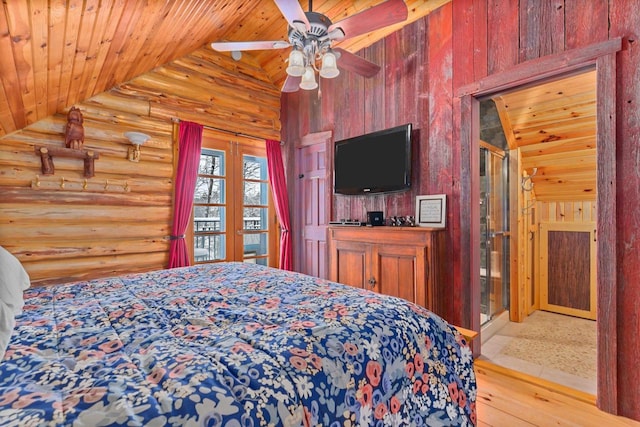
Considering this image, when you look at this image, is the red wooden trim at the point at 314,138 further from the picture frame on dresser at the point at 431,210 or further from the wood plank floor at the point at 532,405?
the wood plank floor at the point at 532,405

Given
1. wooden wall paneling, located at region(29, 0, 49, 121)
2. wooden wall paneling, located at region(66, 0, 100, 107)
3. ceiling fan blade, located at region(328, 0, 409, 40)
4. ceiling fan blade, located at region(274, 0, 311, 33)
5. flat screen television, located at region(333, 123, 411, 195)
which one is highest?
ceiling fan blade, located at region(328, 0, 409, 40)

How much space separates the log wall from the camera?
101 inches

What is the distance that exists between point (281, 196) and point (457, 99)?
2425mm

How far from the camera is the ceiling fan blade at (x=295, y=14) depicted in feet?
5.71

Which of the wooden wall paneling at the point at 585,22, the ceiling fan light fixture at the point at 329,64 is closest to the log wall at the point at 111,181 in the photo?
the ceiling fan light fixture at the point at 329,64

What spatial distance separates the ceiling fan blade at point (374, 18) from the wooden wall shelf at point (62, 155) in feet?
7.82

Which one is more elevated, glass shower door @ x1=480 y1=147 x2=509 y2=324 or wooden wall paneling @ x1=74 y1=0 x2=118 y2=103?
wooden wall paneling @ x1=74 y1=0 x2=118 y2=103

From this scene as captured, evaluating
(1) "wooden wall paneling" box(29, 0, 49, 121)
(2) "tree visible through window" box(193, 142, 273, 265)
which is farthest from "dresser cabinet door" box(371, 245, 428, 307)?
(1) "wooden wall paneling" box(29, 0, 49, 121)

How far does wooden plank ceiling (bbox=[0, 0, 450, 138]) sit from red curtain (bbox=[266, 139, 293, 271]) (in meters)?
1.37

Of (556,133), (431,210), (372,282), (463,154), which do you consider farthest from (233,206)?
(556,133)

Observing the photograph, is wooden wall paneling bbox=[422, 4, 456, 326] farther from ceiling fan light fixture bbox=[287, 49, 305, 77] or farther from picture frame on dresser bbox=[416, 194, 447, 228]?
ceiling fan light fixture bbox=[287, 49, 305, 77]

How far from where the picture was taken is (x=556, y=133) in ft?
9.93

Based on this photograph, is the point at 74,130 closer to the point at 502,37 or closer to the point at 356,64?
the point at 356,64

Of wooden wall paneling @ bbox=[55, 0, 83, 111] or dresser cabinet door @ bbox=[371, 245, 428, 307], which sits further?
dresser cabinet door @ bbox=[371, 245, 428, 307]
